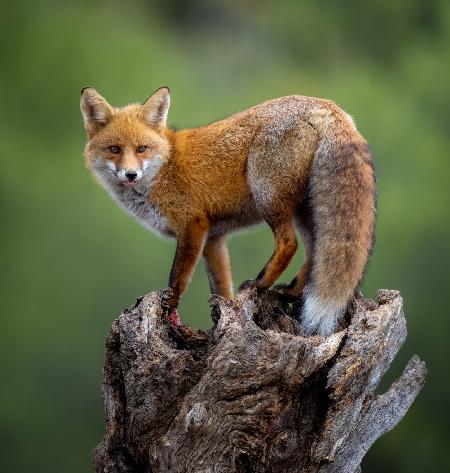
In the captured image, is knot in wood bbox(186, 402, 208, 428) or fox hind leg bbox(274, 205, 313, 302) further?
fox hind leg bbox(274, 205, 313, 302)

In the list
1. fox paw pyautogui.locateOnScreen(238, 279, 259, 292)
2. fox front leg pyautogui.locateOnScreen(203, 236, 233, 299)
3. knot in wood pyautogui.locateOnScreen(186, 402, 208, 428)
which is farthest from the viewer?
fox front leg pyautogui.locateOnScreen(203, 236, 233, 299)

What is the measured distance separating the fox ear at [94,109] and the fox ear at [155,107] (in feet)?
0.81

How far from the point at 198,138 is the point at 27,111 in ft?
26.1

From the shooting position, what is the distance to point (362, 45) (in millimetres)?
13641

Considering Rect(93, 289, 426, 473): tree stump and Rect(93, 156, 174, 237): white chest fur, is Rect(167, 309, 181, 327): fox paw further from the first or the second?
Rect(93, 156, 174, 237): white chest fur

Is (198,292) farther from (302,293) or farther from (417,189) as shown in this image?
(302,293)

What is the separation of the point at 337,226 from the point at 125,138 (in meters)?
1.69

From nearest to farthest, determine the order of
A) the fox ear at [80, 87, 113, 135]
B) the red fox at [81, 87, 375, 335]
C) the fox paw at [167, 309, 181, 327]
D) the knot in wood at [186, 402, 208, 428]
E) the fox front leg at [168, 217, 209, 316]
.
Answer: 1. the knot in wood at [186, 402, 208, 428]
2. the fox paw at [167, 309, 181, 327]
3. the red fox at [81, 87, 375, 335]
4. the fox front leg at [168, 217, 209, 316]
5. the fox ear at [80, 87, 113, 135]

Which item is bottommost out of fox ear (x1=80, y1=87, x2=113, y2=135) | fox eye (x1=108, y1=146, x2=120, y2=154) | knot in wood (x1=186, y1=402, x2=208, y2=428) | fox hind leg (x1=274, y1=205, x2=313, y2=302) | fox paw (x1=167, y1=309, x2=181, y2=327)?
knot in wood (x1=186, y1=402, x2=208, y2=428)

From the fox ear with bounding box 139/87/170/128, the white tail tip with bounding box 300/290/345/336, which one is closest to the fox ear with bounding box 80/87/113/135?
the fox ear with bounding box 139/87/170/128

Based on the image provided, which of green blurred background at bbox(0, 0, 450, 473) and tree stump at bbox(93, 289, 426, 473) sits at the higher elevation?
green blurred background at bbox(0, 0, 450, 473)

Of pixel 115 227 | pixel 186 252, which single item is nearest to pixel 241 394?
pixel 186 252

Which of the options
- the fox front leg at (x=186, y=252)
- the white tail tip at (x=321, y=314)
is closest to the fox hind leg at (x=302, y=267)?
the white tail tip at (x=321, y=314)

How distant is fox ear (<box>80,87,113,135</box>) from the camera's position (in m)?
5.77
